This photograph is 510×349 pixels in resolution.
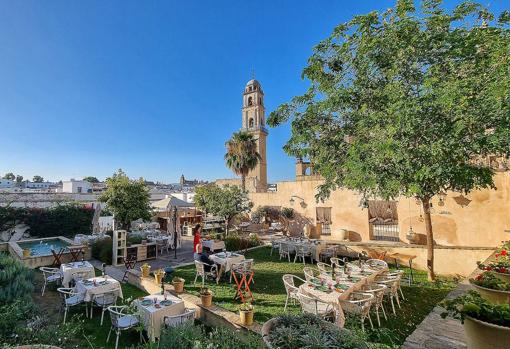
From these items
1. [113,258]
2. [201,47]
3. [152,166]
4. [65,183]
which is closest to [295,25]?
[201,47]

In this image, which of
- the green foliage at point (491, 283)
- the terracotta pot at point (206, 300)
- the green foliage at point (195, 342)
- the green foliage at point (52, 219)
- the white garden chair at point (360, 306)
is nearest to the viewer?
the green foliage at point (195, 342)

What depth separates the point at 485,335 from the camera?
284 centimetres

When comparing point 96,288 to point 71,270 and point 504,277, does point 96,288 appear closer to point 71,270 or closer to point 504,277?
point 71,270

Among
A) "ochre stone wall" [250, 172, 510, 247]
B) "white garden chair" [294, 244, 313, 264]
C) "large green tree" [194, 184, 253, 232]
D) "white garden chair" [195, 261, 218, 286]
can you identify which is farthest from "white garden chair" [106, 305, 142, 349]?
"ochre stone wall" [250, 172, 510, 247]

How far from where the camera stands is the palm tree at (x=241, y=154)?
93.1 feet

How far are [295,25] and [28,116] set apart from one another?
19339 millimetres

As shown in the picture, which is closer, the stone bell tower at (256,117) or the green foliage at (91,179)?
the stone bell tower at (256,117)

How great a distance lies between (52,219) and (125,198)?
26.8ft

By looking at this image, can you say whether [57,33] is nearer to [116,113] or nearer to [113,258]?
[113,258]

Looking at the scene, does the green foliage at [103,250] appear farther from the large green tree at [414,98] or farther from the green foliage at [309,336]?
the green foliage at [309,336]

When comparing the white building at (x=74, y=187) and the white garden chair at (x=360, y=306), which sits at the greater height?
the white building at (x=74, y=187)

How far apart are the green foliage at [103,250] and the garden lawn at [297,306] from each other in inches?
141

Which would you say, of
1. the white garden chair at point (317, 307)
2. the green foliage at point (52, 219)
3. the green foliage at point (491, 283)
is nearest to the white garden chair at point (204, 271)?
the white garden chair at point (317, 307)

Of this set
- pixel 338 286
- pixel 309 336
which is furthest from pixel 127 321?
pixel 338 286
